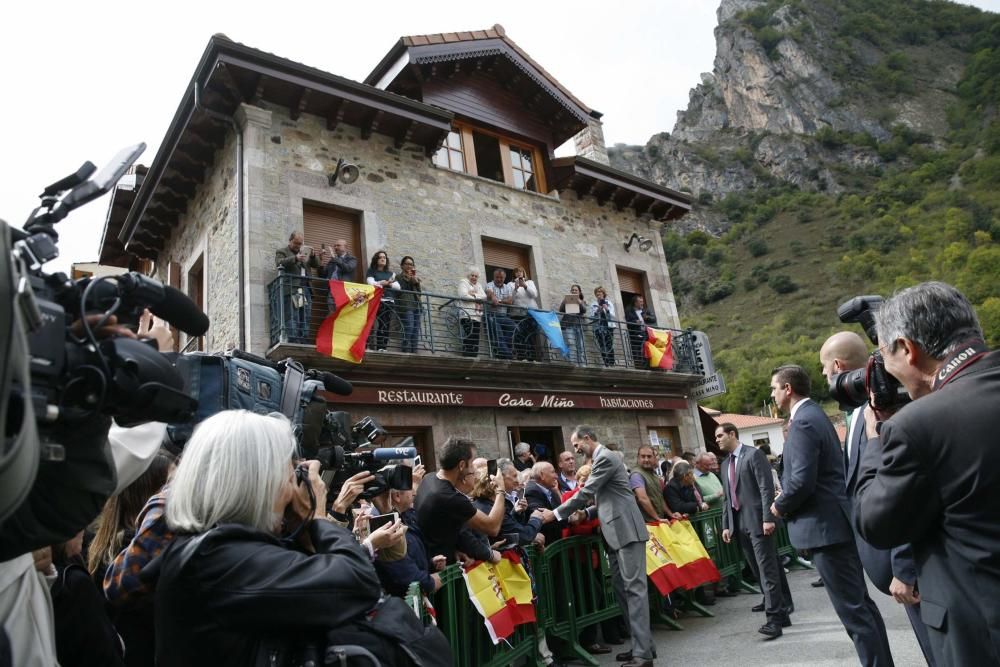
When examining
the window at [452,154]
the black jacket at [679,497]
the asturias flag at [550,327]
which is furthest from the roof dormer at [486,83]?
the black jacket at [679,497]

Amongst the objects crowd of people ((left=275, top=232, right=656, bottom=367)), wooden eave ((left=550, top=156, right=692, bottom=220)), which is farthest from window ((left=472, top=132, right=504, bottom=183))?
crowd of people ((left=275, top=232, right=656, bottom=367))

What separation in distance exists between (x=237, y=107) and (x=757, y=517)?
29.2ft

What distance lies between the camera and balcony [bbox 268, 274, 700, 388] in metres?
8.72

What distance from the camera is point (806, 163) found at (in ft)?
271

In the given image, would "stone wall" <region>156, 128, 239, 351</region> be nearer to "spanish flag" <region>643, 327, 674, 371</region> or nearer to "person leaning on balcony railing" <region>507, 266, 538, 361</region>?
"person leaning on balcony railing" <region>507, 266, 538, 361</region>

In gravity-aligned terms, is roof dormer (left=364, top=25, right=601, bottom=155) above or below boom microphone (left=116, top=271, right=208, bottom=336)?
above

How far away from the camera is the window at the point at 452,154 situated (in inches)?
464

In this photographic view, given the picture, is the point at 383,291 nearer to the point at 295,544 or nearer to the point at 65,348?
the point at 295,544

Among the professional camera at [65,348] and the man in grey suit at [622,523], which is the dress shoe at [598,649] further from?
the professional camera at [65,348]

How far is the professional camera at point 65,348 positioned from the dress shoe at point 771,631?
18.5 ft

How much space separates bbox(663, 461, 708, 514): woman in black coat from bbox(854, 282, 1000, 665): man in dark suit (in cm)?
550

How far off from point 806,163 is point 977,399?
3634 inches

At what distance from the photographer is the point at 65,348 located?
1.28 metres

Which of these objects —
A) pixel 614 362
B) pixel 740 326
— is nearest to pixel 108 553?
pixel 614 362
